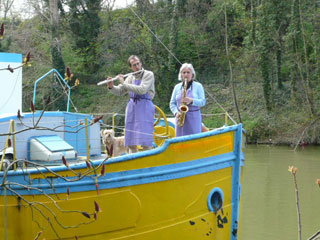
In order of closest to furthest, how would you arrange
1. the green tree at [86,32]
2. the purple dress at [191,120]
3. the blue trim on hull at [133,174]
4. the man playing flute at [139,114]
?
the blue trim on hull at [133,174] → the man playing flute at [139,114] → the purple dress at [191,120] → the green tree at [86,32]

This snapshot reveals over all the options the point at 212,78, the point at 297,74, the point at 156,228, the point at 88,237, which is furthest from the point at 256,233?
the point at 212,78

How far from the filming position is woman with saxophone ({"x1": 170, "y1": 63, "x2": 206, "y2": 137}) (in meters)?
6.81

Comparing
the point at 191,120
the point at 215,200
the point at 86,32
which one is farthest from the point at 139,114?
the point at 86,32

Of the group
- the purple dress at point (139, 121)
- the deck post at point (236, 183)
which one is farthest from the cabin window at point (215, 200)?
the purple dress at point (139, 121)

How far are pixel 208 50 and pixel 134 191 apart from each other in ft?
82.7

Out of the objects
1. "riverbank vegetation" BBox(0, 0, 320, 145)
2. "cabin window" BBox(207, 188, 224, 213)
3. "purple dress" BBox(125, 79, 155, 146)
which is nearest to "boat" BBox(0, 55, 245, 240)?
"cabin window" BBox(207, 188, 224, 213)

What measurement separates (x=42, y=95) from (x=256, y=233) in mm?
19643

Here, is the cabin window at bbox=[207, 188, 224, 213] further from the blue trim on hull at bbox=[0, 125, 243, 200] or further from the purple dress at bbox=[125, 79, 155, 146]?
the purple dress at bbox=[125, 79, 155, 146]

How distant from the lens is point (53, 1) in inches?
1160

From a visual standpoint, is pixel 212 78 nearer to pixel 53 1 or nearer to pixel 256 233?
pixel 53 1

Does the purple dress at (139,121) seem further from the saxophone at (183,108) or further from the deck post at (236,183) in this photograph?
the deck post at (236,183)

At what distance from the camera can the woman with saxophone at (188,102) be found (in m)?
6.81

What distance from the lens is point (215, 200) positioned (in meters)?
6.67

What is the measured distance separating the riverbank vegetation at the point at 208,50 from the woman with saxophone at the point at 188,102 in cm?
1556
